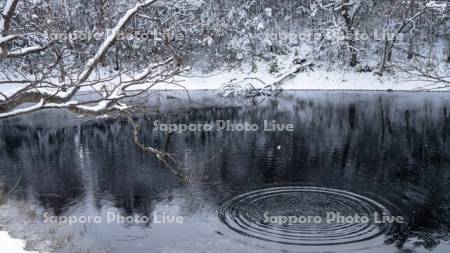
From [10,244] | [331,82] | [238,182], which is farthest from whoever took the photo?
[331,82]

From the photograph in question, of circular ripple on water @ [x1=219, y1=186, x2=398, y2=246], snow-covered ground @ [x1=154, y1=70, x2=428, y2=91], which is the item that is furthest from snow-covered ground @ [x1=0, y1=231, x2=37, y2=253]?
snow-covered ground @ [x1=154, y1=70, x2=428, y2=91]

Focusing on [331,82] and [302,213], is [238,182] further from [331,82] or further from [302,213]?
→ [331,82]

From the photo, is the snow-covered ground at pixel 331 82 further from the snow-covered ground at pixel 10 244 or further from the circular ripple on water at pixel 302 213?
the snow-covered ground at pixel 10 244

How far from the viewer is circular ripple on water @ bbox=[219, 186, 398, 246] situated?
452 inches

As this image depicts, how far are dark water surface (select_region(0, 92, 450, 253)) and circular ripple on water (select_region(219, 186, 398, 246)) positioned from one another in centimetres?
3

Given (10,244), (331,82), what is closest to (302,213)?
(10,244)

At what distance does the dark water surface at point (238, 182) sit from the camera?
1161 centimetres

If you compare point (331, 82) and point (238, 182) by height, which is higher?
point (331, 82)

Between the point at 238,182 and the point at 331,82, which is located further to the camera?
the point at 331,82

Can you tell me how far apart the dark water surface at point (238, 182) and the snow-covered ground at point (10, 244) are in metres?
0.53

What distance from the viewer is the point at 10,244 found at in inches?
409

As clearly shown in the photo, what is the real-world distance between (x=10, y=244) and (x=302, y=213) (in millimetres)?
7187

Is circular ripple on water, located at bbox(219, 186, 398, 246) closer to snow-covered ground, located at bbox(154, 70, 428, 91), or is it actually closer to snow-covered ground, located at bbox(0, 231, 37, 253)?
snow-covered ground, located at bbox(0, 231, 37, 253)

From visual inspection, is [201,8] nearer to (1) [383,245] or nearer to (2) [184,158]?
(2) [184,158]
